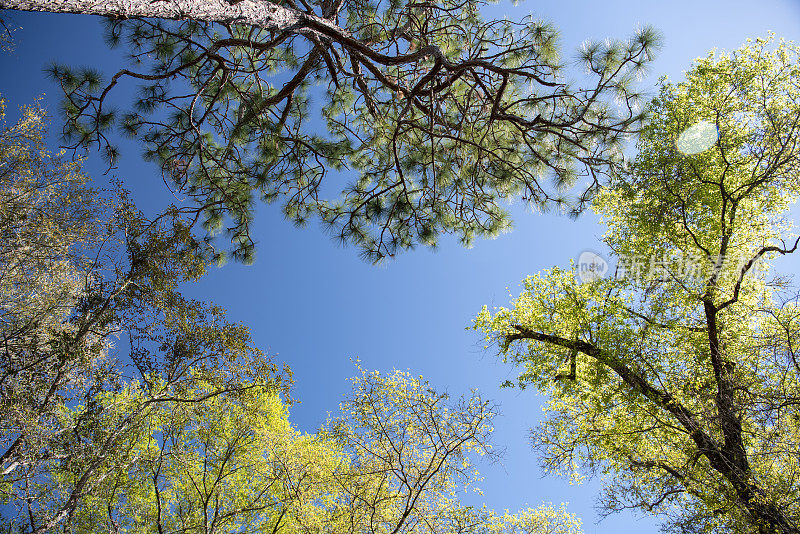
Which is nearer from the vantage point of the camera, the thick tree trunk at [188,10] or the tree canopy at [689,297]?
the thick tree trunk at [188,10]

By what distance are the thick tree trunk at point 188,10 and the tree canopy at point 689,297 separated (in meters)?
5.44

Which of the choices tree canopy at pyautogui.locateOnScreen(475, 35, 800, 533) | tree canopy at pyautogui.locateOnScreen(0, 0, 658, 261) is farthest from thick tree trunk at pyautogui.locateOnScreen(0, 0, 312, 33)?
tree canopy at pyautogui.locateOnScreen(475, 35, 800, 533)

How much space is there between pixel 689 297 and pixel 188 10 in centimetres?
730

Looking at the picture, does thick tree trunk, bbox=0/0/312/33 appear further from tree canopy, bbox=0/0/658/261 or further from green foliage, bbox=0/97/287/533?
green foliage, bbox=0/97/287/533

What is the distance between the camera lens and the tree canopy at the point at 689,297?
5.67 metres

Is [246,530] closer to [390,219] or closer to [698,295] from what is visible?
[390,219]

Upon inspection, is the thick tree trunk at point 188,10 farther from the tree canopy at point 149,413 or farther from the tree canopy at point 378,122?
the tree canopy at point 149,413

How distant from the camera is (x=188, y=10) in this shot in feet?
11.0

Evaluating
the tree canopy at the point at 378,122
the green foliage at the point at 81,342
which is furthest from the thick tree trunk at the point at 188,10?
the green foliage at the point at 81,342

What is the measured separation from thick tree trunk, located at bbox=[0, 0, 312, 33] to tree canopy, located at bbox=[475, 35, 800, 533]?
5439mm

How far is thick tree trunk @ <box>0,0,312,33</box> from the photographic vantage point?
2.79 metres

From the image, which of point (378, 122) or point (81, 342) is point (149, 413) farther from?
point (378, 122)

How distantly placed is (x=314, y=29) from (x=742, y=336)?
7.62 m

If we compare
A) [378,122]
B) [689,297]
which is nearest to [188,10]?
[378,122]
